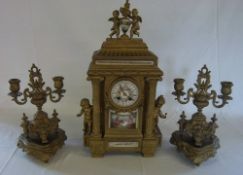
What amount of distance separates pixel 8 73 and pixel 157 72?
102cm

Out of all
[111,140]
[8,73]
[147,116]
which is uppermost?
[8,73]

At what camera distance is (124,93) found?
120 centimetres

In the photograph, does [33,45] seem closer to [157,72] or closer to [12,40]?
[12,40]

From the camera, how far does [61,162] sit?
1.25 meters

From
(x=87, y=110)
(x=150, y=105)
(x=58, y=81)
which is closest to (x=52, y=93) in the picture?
(x=58, y=81)

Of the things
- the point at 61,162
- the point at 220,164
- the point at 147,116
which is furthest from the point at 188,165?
the point at 61,162

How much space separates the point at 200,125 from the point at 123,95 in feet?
1.18

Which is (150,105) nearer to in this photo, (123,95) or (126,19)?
(123,95)

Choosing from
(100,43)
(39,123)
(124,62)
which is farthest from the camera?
(100,43)

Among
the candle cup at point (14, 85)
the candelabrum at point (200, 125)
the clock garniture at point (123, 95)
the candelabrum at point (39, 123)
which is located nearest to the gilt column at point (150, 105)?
the clock garniture at point (123, 95)

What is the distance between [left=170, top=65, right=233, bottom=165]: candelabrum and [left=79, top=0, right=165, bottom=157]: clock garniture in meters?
0.11

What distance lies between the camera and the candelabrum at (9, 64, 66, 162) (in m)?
1.22

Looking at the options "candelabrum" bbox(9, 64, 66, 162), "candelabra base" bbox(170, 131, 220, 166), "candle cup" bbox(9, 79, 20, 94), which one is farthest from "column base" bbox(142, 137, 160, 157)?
"candle cup" bbox(9, 79, 20, 94)

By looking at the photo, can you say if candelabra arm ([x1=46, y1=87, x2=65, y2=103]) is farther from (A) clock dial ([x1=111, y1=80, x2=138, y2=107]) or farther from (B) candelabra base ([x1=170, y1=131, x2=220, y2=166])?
(B) candelabra base ([x1=170, y1=131, x2=220, y2=166])
